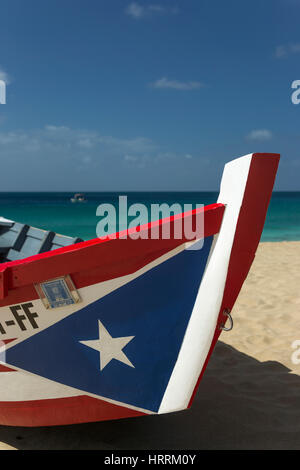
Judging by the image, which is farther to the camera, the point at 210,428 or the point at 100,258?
the point at 210,428

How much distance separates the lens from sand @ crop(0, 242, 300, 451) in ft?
8.22

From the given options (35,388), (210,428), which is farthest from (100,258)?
(210,428)

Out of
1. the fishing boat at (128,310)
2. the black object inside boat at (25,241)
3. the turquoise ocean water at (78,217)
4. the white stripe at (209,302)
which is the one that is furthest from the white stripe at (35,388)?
the turquoise ocean water at (78,217)

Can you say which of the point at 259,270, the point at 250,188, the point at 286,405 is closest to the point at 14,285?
the point at 250,188

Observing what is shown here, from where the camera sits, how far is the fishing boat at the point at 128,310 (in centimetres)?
196

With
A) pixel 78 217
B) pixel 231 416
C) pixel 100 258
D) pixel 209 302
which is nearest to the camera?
pixel 100 258

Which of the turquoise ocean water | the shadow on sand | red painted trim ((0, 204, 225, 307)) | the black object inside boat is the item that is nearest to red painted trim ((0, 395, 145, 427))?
the shadow on sand

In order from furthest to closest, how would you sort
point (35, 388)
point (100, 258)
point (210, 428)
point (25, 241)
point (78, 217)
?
point (78, 217) → point (25, 241) → point (210, 428) → point (35, 388) → point (100, 258)

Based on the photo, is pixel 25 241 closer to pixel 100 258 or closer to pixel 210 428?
pixel 100 258

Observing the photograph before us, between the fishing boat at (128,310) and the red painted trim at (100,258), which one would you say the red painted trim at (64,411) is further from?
the red painted trim at (100,258)

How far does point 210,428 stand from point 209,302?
45.9 inches

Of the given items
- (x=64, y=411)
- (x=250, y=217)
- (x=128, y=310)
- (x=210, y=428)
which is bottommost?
(x=210, y=428)

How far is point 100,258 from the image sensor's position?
1.95 metres

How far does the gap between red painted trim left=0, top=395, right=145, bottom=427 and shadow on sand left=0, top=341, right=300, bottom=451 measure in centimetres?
29
